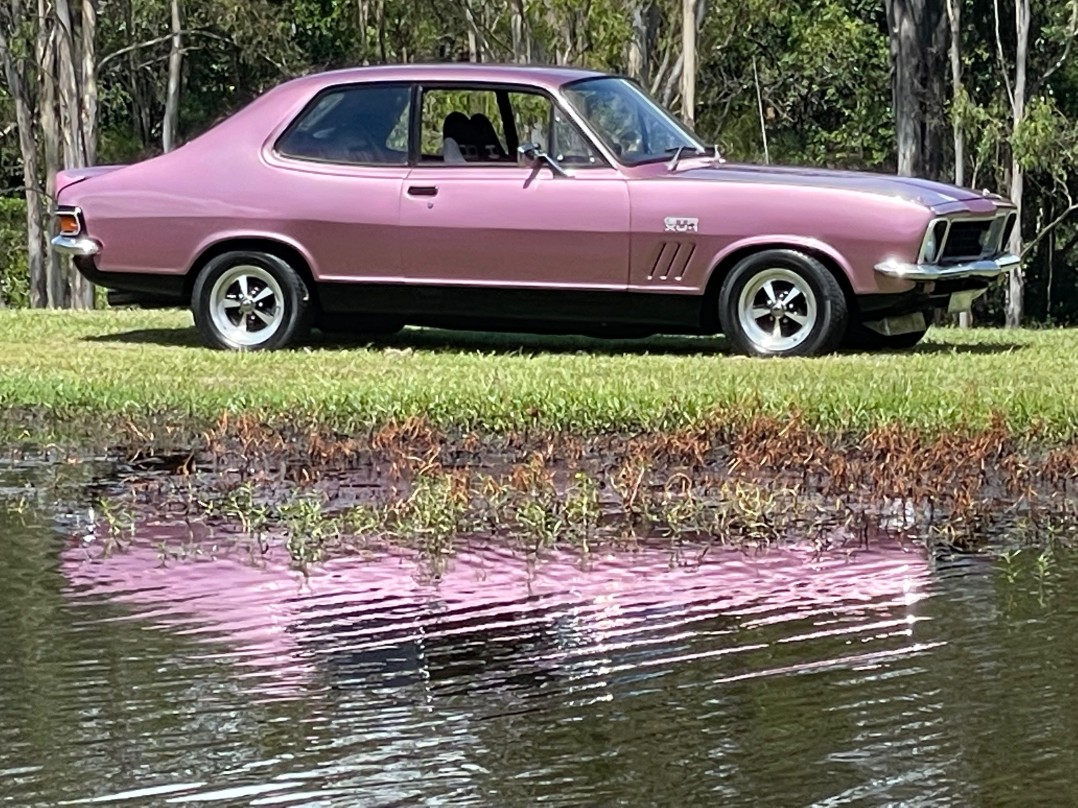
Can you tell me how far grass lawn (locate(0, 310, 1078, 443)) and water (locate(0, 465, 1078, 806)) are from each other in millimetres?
2594

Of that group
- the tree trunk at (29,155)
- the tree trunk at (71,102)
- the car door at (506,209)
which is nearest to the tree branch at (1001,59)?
the tree trunk at (71,102)

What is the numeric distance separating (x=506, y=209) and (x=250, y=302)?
1601mm

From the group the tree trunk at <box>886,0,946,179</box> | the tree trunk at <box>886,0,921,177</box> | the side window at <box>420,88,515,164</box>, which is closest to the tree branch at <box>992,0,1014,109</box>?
the tree trunk at <box>886,0,946,179</box>

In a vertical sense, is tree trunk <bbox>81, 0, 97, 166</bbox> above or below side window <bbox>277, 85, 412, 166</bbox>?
above

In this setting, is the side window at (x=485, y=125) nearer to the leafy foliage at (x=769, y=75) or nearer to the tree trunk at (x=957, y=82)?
the leafy foliage at (x=769, y=75)

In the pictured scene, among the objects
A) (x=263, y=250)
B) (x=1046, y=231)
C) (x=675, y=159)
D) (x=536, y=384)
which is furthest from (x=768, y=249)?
(x=1046, y=231)

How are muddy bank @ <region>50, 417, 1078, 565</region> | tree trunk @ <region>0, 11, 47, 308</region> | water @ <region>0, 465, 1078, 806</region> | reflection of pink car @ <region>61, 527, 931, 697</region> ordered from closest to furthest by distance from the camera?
water @ <region>0, 465, 1078, 806</region>
reflection of pink car @ <region>61, 527, 931, 697</region>
muddy bank @ <region>50, 417, 1078, 565</region>
tree trunk @ <region>0, 11, 47, 308</region>

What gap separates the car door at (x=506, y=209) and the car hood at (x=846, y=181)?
0.47 m

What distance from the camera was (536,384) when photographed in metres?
9.77

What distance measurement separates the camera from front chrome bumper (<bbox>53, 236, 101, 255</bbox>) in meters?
12.1

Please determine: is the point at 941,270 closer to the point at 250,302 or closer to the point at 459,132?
the point at 459,132

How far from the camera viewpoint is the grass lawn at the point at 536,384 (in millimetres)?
8859

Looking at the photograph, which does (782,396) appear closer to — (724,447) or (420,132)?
(724,447)

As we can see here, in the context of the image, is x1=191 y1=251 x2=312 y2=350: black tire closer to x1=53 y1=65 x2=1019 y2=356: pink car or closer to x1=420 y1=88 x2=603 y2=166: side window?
x1=53 y1=65 x2=1019 y2=356: pink car
